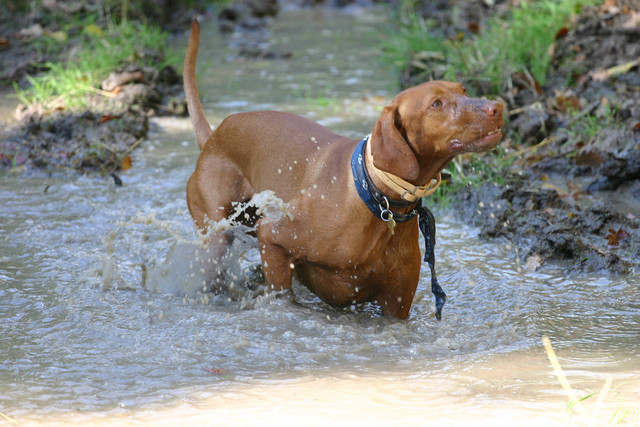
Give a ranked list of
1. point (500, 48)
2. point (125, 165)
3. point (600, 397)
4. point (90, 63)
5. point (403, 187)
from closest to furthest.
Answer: point (600, 397) → point (403, 187) → point (125, 165) → point (500, 48) → point (90, 63)

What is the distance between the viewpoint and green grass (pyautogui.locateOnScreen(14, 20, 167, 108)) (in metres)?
6.64

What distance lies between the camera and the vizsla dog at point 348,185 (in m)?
2.88

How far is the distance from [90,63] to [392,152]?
4905mm

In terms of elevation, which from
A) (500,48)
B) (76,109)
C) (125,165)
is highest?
(500,48)

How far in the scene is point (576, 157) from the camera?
5.28 metres

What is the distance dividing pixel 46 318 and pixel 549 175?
337cm

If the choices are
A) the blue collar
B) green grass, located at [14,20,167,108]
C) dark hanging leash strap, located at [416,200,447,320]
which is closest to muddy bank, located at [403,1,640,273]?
dark hanging leash strap, located at [416,200,447,320]

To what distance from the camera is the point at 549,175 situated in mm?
5359

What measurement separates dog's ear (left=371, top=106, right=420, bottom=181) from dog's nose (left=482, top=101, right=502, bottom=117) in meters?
0.30

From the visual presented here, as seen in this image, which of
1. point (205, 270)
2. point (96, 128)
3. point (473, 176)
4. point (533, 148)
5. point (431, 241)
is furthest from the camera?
point (96, 128)

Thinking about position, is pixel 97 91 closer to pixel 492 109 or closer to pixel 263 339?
pixel 263 339

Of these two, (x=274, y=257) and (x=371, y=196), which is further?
(x=274, y=257)

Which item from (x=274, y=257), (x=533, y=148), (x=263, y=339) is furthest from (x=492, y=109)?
(x=533, y=148)

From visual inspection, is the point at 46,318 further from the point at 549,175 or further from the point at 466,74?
the point at 466,74
